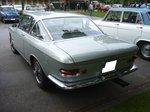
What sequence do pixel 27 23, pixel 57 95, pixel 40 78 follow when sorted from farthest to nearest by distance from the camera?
pixel 27 23 < pixel 40 78 < pixel 57 95

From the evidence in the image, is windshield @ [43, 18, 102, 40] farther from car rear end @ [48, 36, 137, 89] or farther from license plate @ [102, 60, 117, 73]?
license plate @ [102, 60, 117, 73]

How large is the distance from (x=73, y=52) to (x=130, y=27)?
3950mm

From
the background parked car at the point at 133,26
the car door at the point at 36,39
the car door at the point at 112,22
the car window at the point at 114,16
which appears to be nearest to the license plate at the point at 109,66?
the car door at the point at 36,39

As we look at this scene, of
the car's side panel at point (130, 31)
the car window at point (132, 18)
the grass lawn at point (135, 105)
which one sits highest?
the car window at point (132, 18)

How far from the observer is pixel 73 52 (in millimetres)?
3762

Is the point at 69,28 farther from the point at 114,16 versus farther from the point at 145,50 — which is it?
the point at 114,16

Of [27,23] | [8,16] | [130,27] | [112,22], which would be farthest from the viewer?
[8,16]

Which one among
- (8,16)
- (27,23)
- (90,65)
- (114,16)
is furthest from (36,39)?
(8,16)

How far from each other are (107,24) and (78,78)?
468cm

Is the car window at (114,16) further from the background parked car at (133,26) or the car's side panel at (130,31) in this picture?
the car's side panel at (130,31)

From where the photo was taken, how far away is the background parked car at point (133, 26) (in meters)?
6.80

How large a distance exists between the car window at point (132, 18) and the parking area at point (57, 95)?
77.0 inches

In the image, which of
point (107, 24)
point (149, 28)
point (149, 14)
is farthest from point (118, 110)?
point (107, 24)

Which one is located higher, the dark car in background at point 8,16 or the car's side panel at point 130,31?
the car's side panel at point 130,31
